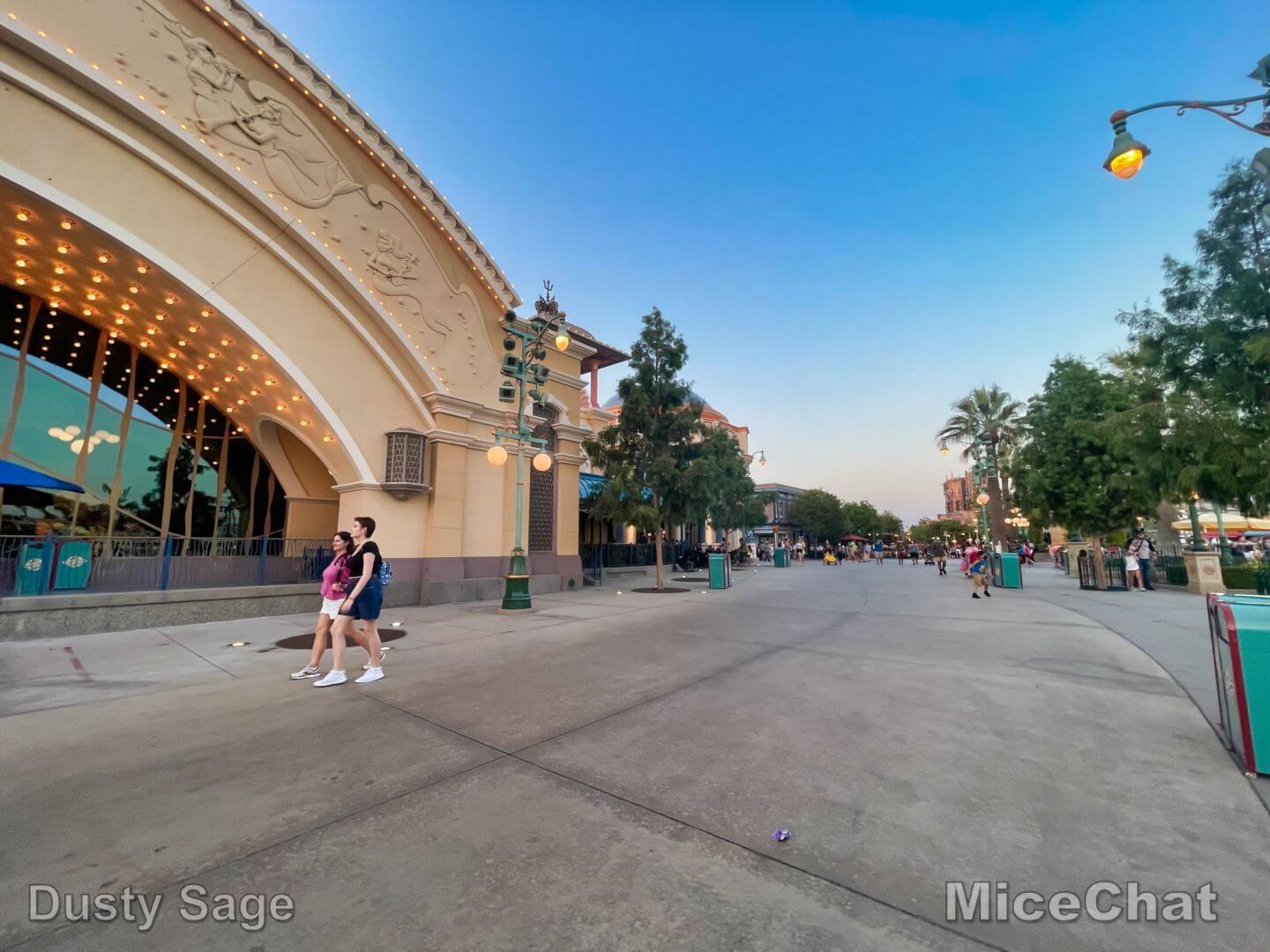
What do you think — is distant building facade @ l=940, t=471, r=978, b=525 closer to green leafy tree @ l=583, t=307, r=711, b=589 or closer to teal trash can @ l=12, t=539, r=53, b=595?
green leafy tree @ l=583, t=307, r=711, b=589

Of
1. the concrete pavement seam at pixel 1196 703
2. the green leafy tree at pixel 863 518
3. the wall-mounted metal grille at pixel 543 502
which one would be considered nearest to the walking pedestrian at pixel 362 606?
the concrete pavement seam at pixel 1196 703

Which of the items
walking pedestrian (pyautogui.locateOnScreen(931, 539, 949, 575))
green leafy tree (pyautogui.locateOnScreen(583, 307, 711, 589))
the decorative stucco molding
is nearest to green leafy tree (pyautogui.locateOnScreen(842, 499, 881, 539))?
walking pedestrian (pyautogui.locateOnScreen(931, 539, 949, 575))

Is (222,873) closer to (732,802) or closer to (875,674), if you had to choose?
(732,802)

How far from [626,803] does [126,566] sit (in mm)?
12581

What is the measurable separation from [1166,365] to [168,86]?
89.8 ft

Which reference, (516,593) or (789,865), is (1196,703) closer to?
(789,865)

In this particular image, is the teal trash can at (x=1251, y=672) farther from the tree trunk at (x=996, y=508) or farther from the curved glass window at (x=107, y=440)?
the tree trunk at (x=996, y=508)

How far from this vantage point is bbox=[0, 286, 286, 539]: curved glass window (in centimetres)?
1312

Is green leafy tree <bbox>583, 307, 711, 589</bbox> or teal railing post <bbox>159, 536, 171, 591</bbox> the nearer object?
teal railing post <bbox>159, 536, 171, 591</bbox>

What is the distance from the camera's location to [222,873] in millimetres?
2484

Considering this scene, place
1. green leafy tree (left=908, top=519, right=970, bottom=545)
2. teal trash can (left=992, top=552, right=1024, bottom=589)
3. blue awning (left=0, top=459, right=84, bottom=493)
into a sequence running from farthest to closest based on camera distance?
green leafy tree (left=908, top=519, right=970, bottom=545) < teal trash can (left=992, top=552, right=1024, bottom=589) < blue awning (left=0, top=459, right=84, bottom=493)

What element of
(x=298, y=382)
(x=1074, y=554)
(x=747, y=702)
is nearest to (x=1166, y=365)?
(x=1074, y=554)

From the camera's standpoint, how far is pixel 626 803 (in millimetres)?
3146

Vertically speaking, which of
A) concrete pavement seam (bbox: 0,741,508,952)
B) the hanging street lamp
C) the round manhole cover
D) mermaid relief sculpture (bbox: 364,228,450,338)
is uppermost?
mermaid relief sculpture (bbox: 364,228,450,338)
